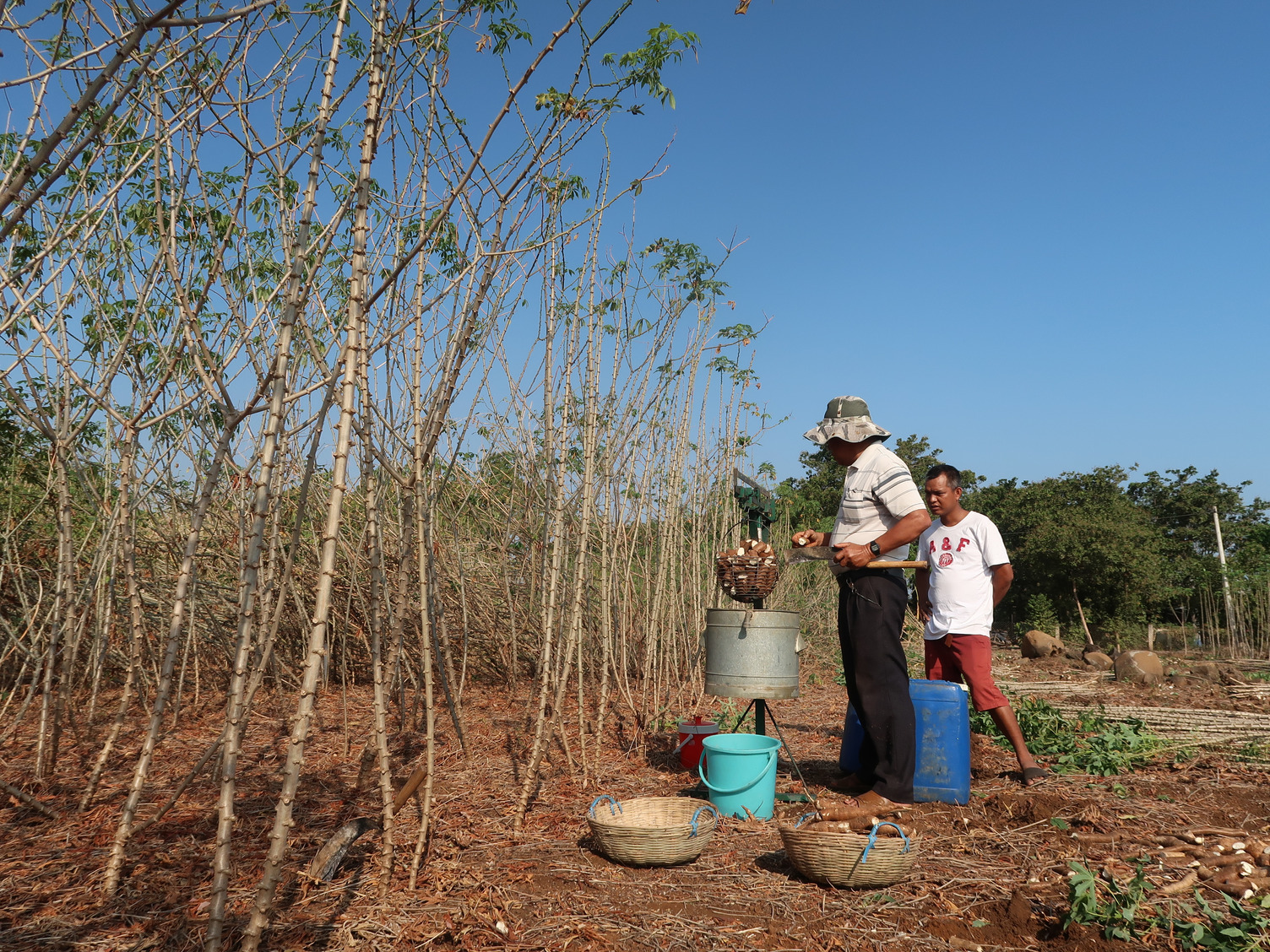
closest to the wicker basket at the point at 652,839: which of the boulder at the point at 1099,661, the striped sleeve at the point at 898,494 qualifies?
the striped sleeve at the point at 898,494

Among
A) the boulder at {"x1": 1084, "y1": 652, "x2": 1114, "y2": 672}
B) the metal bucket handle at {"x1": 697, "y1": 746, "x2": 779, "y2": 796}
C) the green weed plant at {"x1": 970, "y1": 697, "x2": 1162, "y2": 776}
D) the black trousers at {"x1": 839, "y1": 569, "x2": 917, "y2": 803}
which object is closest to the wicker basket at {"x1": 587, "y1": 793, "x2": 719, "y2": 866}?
the metal bucket handle at {"x1": 697, "y1": 746, "x2": 779, "y2": 796}

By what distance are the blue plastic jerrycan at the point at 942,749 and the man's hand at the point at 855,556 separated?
0.61 meters

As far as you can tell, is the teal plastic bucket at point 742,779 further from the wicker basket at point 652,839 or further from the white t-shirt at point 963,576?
the white t-shirt at point 963,576

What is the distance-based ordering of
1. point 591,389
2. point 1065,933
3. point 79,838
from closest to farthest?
point 1065,933 < point 79,838 < point 591,389

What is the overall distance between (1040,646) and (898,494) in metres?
9.50

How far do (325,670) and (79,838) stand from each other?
2402 millimetres

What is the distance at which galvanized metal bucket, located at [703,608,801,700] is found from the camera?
352 centimetres

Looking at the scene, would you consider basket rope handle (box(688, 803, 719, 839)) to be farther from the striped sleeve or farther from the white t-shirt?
the white t-shirt

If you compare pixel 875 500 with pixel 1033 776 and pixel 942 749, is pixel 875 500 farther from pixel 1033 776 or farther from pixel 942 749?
pixel 1033 776

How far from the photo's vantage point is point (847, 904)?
2441 mm

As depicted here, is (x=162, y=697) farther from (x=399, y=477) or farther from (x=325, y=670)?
(x=325, y=670)

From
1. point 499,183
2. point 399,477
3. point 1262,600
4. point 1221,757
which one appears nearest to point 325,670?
point 399,477

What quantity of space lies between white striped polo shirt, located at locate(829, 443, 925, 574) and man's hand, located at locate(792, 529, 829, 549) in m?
0.08

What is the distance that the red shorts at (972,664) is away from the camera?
3838 millimetres
